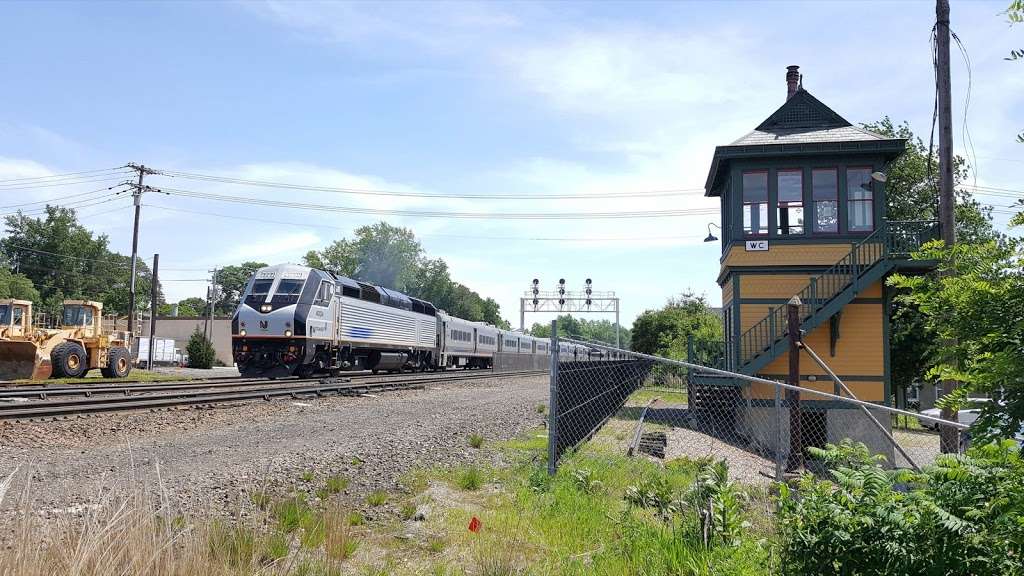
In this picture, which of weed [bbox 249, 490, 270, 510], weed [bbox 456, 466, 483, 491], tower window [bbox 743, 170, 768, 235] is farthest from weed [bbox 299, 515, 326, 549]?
tower window [bbox 743, 170, 768, 235]

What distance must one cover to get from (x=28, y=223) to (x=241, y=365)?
80.7m

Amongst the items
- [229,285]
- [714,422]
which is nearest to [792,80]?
[714,422]

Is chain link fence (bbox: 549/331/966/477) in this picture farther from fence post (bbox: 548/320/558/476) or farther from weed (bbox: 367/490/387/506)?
weed (bbox: 367/490/387/506)

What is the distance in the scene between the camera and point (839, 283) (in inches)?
692

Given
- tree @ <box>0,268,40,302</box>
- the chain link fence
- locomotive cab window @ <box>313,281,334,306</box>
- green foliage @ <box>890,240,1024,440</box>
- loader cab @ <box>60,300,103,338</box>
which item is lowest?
the chain link fence

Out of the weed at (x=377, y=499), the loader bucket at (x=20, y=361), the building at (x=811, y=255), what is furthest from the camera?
the loader bucket at (x=20, y=361)

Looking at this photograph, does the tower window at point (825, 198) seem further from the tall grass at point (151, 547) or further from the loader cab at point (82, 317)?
the loader cab at point (82, 317)

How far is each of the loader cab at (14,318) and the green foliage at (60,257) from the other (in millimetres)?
70637

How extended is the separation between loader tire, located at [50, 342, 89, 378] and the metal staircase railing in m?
19.7

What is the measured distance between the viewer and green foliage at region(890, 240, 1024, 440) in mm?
3584

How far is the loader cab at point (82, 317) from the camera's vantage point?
84.1 feet

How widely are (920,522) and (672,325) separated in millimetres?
50543

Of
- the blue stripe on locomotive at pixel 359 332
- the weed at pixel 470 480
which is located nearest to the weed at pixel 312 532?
the weed at pixel 470 480

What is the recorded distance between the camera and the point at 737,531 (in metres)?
5.40
